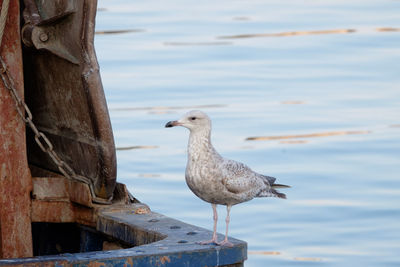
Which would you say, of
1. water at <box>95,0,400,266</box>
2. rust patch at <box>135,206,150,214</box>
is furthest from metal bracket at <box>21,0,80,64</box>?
water at <box>95,0,400,266</box>

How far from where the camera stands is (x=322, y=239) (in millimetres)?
12797

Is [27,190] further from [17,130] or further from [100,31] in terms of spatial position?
[100,31]

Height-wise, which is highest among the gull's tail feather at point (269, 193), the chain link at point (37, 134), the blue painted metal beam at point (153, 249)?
the chain link at point (37, 134)

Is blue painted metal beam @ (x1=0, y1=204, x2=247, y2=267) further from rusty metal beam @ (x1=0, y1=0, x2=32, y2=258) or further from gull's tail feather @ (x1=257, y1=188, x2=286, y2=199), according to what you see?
rusty metal beam @ (x1=0, y1=0, x2=32, y2=258)

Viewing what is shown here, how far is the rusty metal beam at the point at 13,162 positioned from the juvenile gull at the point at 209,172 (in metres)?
1.43

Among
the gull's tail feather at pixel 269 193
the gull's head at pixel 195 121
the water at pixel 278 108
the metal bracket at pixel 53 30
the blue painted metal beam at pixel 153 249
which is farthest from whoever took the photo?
the water at pixel 278 108

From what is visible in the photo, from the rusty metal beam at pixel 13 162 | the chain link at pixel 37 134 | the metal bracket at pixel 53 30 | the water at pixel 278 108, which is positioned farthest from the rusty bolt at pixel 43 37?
the water at pixel 278 108

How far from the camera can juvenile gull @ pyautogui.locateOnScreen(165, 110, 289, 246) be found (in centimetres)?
701

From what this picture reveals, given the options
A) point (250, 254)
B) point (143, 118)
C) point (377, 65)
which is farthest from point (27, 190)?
point (377, 65)

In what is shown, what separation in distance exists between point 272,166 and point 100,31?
9368mm

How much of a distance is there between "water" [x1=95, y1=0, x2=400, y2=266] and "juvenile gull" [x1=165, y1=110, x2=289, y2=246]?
506 centimetres

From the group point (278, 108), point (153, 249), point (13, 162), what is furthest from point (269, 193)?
point (278, 108)

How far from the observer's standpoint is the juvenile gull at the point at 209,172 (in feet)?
23.0

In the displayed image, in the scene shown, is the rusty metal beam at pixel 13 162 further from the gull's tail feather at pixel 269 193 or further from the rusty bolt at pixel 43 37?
the gull's tail feather at pixel 269 193
